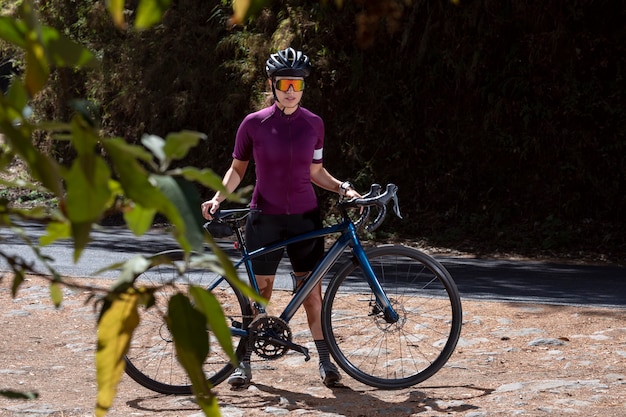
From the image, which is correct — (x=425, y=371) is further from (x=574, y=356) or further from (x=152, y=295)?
(x=152, y=295)

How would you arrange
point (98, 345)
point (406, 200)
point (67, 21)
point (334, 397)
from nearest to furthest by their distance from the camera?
1. point (98, 345)
2. point (334, 397)
3. point (406, 200)
4. point (67, 21)

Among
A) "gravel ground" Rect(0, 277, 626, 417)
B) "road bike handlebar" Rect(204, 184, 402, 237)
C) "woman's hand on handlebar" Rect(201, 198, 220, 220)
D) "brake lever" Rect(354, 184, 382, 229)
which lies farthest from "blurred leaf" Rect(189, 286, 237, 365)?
"brake lever" Rect(354, 184, 382, 229)

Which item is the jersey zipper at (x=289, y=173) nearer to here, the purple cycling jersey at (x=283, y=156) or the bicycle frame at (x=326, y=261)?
the purple cycling jersey at (x=283, y=156)

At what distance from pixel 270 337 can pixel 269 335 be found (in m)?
0.01

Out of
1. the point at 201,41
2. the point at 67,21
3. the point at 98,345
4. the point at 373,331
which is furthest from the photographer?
the point at 67,21

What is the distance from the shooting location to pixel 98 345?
79 cm

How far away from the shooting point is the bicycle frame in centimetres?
594

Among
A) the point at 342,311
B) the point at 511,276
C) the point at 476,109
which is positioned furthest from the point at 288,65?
the point at 476,109

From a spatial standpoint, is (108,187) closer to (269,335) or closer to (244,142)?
(269,335)

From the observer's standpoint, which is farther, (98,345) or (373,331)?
(373,331)

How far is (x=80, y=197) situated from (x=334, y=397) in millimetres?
5305

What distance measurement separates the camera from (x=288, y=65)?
606cm

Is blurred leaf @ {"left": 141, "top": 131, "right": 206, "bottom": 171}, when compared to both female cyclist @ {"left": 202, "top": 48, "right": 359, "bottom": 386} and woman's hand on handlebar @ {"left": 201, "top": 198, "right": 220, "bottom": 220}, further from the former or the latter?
female cyclist @ {"left": 202, "top": 48, "right": 359, "bottom": 386}

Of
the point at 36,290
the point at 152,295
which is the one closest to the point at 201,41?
the point at 36,290
